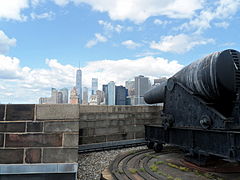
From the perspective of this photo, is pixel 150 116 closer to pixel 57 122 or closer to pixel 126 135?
pixel 126 135

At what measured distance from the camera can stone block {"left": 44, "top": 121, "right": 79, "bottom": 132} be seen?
3.09m

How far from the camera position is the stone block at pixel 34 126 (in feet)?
9.96

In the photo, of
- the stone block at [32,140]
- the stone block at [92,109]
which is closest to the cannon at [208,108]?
the stone block at [92,109]

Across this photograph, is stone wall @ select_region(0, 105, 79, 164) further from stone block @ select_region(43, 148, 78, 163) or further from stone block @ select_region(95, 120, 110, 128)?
stone block @ select_region(95, 120, 110, 128)

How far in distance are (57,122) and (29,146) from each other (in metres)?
0.51

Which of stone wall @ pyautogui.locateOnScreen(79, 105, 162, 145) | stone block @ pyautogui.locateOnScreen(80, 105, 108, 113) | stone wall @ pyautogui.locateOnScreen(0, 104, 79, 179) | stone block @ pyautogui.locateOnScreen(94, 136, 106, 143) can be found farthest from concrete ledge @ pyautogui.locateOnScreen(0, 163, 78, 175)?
stone block @ pyautogui.locateOnScreen(94, 136, 106, 143)

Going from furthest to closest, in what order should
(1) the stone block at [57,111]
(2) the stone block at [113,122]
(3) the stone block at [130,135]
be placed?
(3) the stone block at [130,135], (2) the stone block at [113,122], (1) the stone block at [57,111]

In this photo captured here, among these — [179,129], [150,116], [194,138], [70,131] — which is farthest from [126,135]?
[70,131]

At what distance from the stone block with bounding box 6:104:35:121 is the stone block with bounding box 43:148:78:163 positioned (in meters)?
0.57

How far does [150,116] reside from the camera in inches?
372

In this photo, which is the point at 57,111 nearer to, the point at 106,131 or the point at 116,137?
the point at 106,131

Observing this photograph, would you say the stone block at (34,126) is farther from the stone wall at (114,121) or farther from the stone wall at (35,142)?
the stone wall at (114,121)

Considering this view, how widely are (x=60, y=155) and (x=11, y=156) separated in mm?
692

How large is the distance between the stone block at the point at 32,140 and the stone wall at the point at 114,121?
4430 mm
